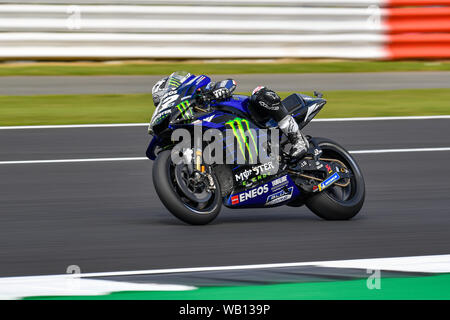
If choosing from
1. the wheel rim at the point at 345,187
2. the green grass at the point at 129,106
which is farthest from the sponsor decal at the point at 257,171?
the green grass at the point at 129,106

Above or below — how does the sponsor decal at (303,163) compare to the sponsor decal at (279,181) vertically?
above

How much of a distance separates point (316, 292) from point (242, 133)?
173cm

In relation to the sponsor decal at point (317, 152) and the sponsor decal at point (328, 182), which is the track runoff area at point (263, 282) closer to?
the sponsor decal at point (328, 182)

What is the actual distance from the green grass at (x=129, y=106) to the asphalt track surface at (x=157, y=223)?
175 centimetres

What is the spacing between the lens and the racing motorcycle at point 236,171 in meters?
6.37

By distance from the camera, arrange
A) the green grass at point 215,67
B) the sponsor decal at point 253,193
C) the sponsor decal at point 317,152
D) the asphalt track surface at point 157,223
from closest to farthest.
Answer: the asphalt track surface at point 157,223 < the sponsor decal at point 253,193 < the sponsor decal at point 317,152 < the green grass at point 215,67

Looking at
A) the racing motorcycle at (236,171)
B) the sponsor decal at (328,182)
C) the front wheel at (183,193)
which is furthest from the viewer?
the sponsor decal at (328,182)

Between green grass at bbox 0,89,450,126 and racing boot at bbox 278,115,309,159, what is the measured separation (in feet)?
17.2

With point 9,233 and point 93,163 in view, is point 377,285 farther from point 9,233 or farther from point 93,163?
point 93,163

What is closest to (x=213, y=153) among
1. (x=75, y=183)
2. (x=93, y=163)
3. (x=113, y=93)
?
(x=75, y=183)

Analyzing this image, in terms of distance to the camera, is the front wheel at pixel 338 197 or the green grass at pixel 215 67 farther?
the green grass at pixel 215 67

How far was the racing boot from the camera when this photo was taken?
6648mm

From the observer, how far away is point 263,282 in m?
5.40

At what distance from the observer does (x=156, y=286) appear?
5312 millimetres
